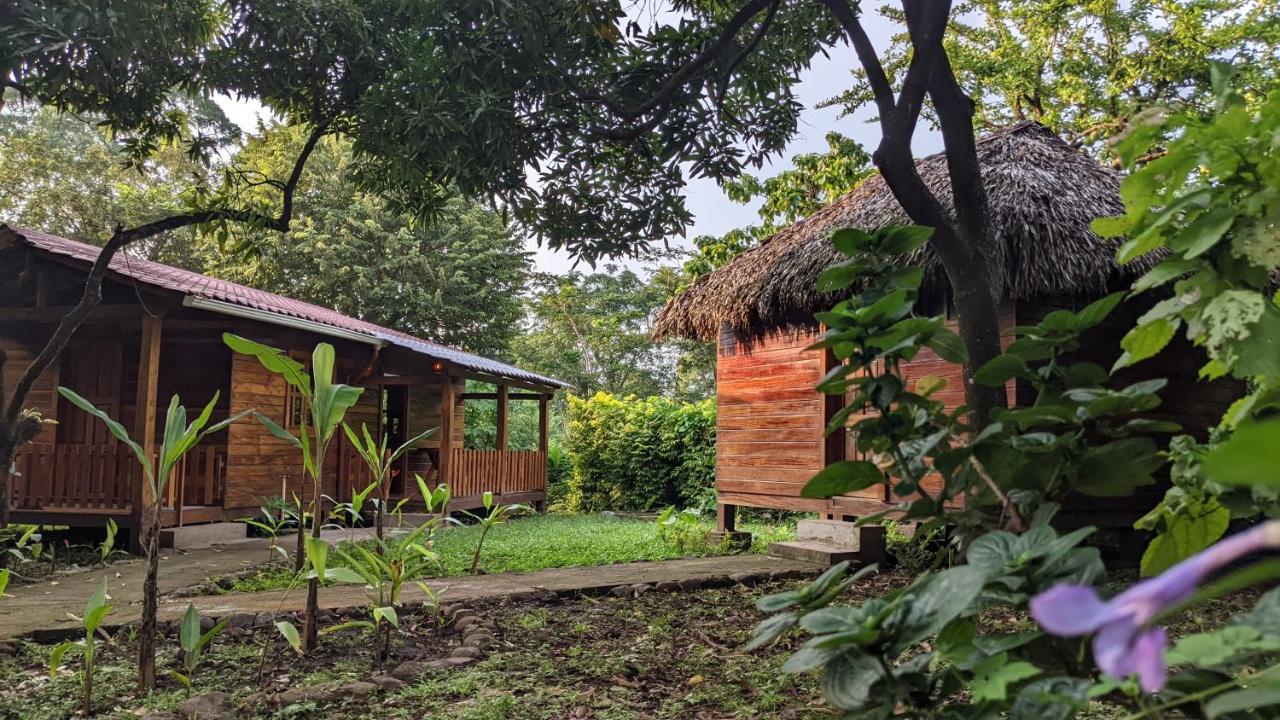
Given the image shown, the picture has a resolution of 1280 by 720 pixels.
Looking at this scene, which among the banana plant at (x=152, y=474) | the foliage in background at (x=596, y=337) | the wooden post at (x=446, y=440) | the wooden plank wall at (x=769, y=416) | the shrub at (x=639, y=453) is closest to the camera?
the banana plant at (x=152, y=474)

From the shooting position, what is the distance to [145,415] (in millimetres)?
8828

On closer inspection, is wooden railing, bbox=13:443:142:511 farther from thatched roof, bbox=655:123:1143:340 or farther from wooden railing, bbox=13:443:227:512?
thatched roof, bbox=655:123:1143:340

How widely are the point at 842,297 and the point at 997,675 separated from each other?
717 centimetres

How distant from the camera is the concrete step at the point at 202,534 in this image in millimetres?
8594

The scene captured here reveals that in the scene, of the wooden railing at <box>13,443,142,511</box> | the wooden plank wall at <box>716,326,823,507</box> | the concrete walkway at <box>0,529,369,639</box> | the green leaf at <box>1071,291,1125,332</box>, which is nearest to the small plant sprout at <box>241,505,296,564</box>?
the concrete walkway at <box>0,529,369,639</box>

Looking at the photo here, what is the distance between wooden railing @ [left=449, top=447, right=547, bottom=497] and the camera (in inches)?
531

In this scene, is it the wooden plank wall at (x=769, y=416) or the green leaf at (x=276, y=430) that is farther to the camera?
the wooden plank wall at (x=769, y=416)

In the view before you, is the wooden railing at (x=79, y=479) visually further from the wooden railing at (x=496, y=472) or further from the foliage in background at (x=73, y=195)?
the foliage in background at (x=73, y=195)

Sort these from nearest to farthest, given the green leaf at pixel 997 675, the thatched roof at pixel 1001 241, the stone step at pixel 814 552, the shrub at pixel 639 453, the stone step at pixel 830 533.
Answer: the green leaf at pixel 997 675, the stone step at pixel 814 552, the thatched roof at pixel 1001 241, the stone step at pixel 830 533, the shrub at pixel 639 453

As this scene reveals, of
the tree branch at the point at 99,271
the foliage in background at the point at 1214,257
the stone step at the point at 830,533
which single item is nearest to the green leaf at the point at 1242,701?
the foliage in background at the point at 1214,257

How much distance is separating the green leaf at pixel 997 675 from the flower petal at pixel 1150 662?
483 mm

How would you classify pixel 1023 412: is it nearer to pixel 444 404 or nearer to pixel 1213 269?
pixel 1213 269

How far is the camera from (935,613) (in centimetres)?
95

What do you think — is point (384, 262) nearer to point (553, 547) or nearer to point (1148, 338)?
point (553, 547)
